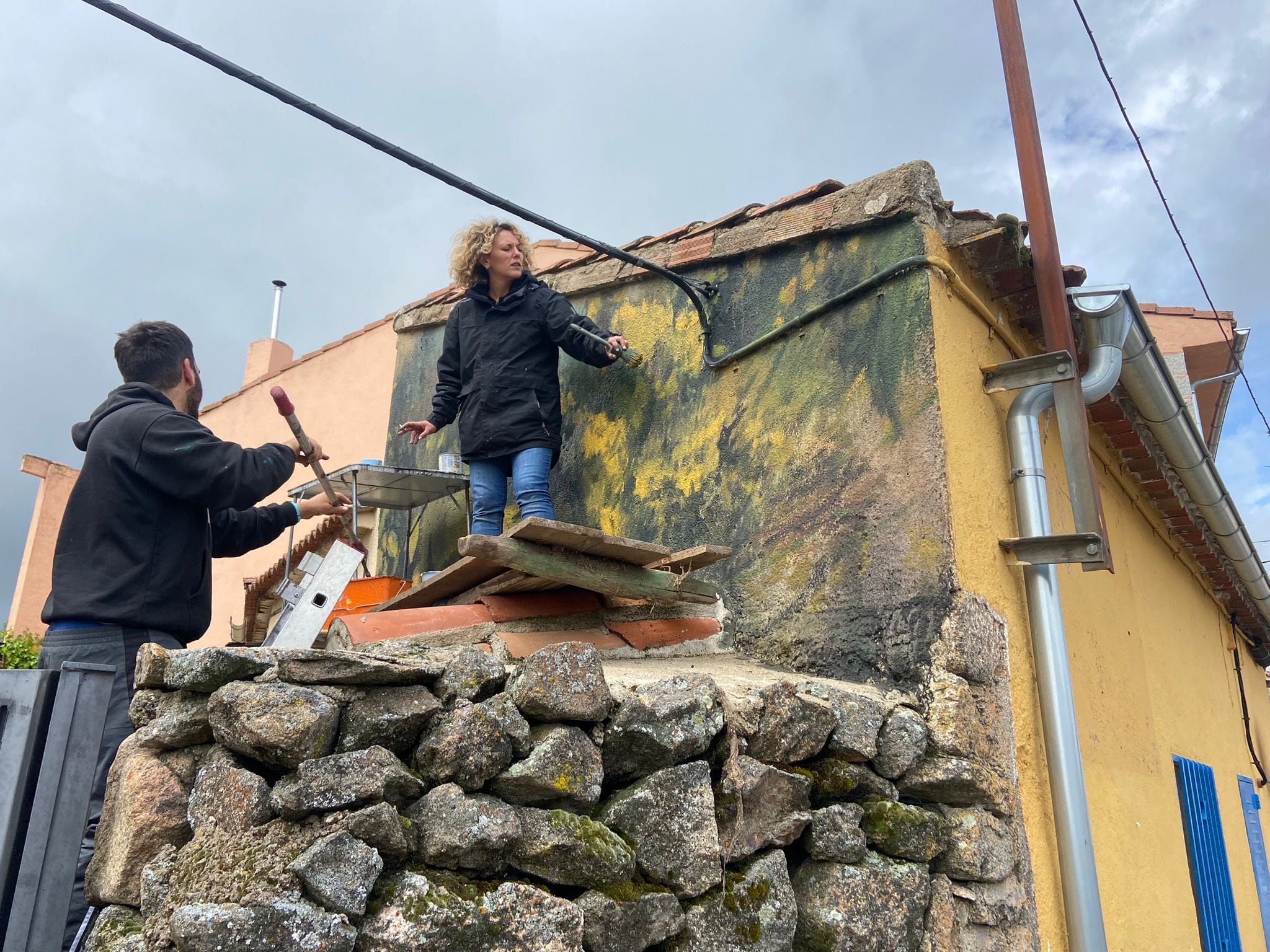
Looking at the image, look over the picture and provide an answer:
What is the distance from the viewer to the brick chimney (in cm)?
1295

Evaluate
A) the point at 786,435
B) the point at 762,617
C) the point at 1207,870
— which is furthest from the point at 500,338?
the point at 1207,870

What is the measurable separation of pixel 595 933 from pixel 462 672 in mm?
580

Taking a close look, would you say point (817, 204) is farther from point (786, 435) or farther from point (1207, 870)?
point (1207, 870)

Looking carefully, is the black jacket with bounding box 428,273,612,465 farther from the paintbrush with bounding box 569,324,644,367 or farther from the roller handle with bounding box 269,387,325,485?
the roller handle with bounding box 269,387,325,485

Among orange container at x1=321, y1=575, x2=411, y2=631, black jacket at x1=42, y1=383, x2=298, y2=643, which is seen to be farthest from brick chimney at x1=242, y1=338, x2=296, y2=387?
black jacket at x1=42, y1=383, x2=298, y2=643

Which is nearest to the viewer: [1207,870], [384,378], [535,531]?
[535,531]

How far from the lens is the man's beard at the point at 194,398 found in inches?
115

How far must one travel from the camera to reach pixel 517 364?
3904 millimetres

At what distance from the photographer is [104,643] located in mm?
2236

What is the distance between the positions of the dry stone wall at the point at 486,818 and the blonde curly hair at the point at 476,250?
95.1 inches

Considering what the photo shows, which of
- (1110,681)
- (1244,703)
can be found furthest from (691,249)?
Answer: (1244,703)

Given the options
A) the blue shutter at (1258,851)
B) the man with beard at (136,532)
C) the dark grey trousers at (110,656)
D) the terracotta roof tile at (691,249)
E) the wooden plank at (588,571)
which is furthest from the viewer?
the blue shutter at (1258,851)

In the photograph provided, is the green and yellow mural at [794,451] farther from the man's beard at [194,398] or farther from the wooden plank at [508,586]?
the man's beard at [194,398]

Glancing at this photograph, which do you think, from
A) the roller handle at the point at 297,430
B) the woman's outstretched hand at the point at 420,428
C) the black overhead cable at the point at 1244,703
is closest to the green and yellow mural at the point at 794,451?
the woman's outstretched hand at the point at 420,428
